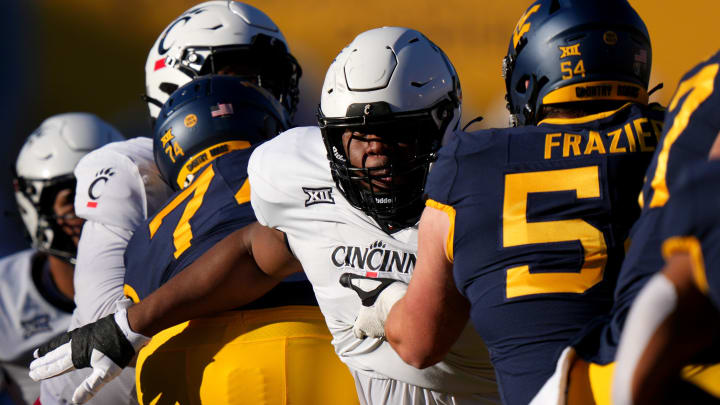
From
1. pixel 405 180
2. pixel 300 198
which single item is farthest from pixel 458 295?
pixel 300 198

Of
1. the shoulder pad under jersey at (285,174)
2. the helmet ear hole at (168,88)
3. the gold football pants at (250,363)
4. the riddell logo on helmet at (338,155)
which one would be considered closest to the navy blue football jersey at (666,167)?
the riddell logo on helmet at (338,155)

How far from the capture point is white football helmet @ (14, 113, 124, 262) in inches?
175

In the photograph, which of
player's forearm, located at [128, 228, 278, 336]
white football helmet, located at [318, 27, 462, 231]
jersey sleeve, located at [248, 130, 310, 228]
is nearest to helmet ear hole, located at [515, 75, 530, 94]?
white football helmet, located at [318, 27, 462, 231]

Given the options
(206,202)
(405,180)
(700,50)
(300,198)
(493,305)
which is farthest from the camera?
(700,50)

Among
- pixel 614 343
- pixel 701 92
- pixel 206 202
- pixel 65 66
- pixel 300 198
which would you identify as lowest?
pixel 65 66

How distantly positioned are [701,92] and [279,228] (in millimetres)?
1461

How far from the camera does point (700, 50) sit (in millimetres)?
4652

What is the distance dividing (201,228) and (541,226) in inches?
57.3

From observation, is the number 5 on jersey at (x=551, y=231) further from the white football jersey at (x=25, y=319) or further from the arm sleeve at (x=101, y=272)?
the white football jersey at (x=25, y=319)

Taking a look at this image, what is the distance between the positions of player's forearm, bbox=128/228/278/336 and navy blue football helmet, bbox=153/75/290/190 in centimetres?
56

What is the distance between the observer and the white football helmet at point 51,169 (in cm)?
444

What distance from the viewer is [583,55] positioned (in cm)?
209

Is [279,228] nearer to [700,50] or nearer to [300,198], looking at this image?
[300,198]

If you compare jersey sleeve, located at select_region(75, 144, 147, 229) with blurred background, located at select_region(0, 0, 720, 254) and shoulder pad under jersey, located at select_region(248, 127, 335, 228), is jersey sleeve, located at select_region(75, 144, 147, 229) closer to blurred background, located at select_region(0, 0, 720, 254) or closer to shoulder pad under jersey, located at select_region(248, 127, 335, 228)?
shoulder pad under jersey, located at select_region(248, 127, 335, 228)
